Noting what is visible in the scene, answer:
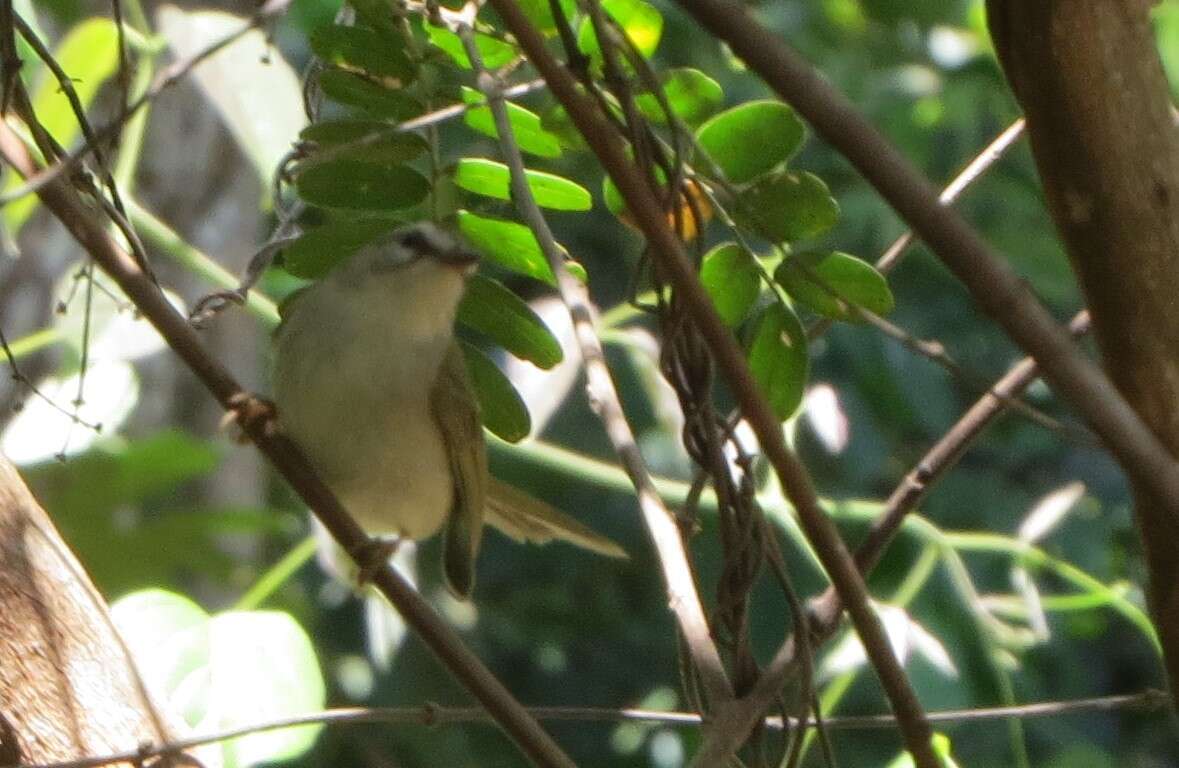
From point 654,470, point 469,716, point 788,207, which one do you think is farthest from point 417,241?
point 654,470

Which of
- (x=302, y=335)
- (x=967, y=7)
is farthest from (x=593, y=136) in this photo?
(x=967, y=7)

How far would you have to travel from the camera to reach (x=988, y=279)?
0.86 meters

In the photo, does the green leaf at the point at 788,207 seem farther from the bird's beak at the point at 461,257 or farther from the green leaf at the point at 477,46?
the bird's beak at the point at 461,257

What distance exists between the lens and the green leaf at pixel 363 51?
1.80m

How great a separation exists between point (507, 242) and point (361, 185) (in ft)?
0.59

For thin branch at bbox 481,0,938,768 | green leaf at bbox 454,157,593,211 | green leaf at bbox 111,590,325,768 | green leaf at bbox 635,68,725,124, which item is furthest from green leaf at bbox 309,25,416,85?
thin branch at bbox 481,0,938,768

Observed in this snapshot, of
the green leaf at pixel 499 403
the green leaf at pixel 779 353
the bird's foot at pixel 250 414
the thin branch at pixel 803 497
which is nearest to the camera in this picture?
the thin branch at pixel 803 497

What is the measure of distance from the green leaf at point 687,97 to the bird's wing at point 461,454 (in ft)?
2.48

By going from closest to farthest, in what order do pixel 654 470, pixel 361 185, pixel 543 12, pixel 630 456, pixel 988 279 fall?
1. pixel 988 279
2. pixel 630 456
3. pixel 543 12
4. pixel 361 185
5. pixel 654 470

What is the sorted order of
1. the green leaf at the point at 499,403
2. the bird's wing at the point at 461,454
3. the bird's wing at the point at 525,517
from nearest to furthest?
the green leaf at the point at 499,403, the bird's wing at the point at 461,454, the bird's wing at the point at 525,517

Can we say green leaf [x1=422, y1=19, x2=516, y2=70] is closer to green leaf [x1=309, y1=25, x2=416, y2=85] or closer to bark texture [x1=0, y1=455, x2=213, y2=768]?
green leaf [x1=309, y1=25, x2=416, y2=85]

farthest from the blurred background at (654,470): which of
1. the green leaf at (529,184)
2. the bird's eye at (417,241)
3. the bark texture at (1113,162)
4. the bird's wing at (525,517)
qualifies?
the bark texture at (1113,162)

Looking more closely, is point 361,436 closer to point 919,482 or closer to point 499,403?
point 499,403

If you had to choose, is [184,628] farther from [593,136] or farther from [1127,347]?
[1127,347]
